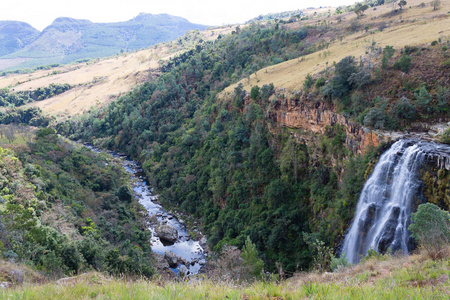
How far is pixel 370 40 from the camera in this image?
125 feet

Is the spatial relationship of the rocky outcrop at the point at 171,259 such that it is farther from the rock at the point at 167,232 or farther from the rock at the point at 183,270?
the rock at the point at 167,232

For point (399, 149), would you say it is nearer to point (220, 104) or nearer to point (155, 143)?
point (220, 104)

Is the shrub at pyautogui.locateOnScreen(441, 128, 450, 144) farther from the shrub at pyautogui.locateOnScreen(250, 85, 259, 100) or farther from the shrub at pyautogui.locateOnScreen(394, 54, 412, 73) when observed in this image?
the shrub at pyautogui.locateOnScreen(250, 85, 259, 100)

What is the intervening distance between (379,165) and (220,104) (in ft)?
107

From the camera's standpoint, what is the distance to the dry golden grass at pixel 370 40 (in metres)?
29.8

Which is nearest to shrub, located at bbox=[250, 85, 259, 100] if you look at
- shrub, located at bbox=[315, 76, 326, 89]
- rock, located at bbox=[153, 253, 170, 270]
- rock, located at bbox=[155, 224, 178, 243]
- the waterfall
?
shrub, located at bbox=[315, 76, 326, 89]

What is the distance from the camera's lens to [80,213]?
3331cm

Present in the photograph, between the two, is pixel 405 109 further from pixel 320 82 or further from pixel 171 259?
pixel 171 259

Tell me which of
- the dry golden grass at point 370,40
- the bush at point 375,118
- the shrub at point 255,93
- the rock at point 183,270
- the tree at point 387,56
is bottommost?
the rock at point 183,270

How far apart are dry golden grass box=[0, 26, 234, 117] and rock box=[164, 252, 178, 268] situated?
242 ft

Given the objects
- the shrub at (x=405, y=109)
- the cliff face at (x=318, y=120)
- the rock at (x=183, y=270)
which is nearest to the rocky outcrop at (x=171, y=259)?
the rock at (x=183, y=270)

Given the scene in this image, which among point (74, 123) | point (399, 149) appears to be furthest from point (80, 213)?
point (74, 123)

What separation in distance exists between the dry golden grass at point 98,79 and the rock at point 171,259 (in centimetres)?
7362

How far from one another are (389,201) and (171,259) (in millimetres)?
23859
